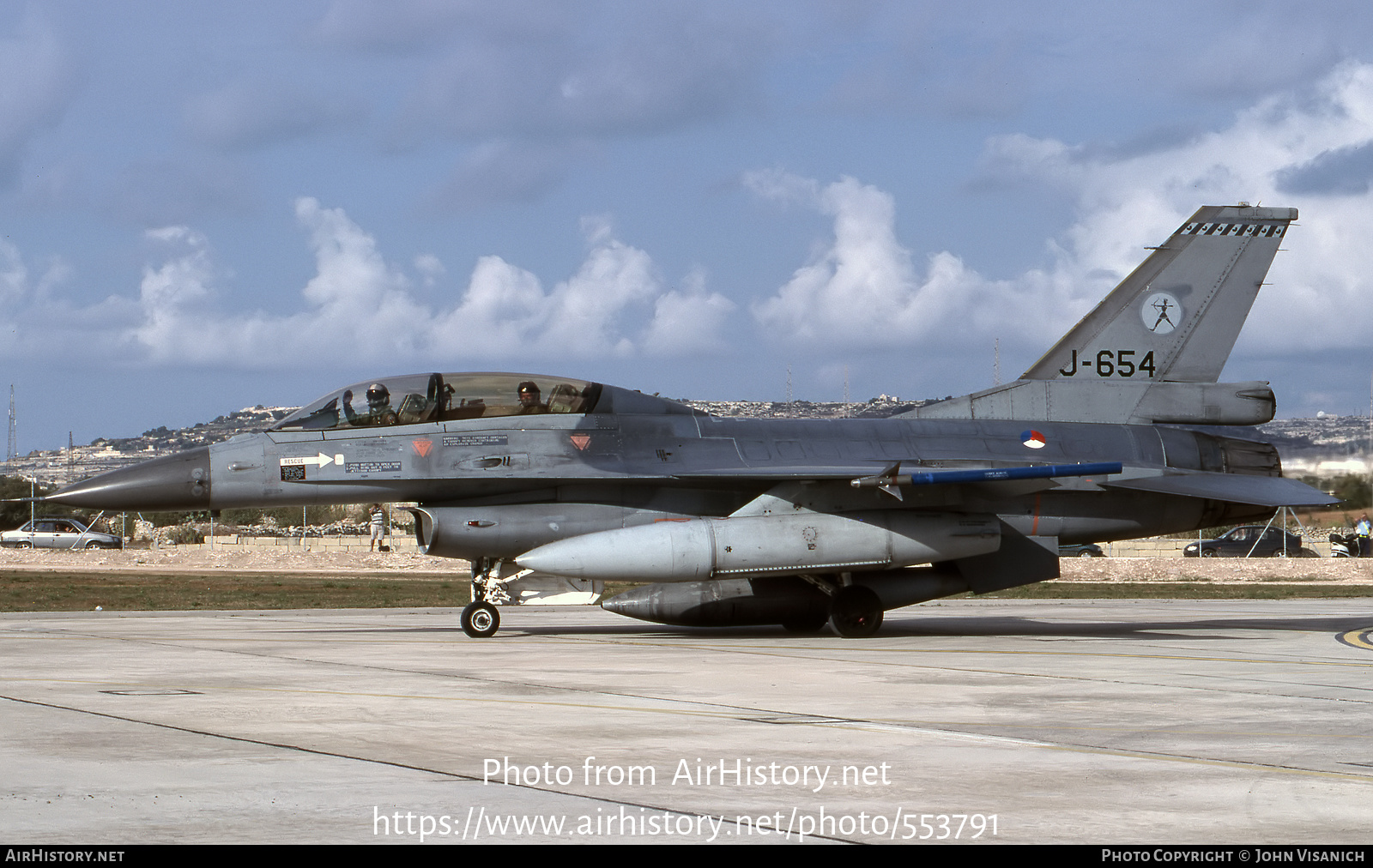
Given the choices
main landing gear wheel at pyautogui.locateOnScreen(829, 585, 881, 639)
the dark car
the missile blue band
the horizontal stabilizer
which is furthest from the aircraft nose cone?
the dark car

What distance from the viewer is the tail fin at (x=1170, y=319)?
63.0 ft

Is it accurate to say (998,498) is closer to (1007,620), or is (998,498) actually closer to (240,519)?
(1007,620)

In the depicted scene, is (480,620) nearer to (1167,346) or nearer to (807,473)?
(807,473)

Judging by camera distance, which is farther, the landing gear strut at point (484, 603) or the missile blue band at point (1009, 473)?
the landing gear strut at point (484, 603)

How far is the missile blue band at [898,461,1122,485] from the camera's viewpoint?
16109 mm

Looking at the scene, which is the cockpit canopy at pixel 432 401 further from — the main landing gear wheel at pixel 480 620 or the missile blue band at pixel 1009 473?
the missile blue band at pixel 1009 473

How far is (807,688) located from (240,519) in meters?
81.9

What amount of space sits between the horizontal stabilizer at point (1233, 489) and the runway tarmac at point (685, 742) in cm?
208

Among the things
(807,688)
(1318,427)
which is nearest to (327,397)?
(807,688)

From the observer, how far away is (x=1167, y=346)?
63.0 ft

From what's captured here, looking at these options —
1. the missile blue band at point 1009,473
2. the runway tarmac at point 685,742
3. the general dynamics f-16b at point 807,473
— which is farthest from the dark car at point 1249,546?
the missile blue band at point 1009,473

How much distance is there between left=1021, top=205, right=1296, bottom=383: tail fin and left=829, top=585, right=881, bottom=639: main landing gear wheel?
4036mm

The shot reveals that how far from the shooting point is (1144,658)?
14430mm

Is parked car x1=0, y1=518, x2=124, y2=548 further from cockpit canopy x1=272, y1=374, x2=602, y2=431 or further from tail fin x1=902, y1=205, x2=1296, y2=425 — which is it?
tail fin x1=902, y1=205, x2=1296, y2=425
